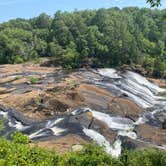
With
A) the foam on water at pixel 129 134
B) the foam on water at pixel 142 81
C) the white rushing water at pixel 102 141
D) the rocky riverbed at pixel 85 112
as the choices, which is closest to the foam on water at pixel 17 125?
the rocky riverbed at pixel 85 112

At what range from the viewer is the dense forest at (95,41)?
275 feet

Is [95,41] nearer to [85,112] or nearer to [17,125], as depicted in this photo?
[85,112]

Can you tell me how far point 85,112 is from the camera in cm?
4356

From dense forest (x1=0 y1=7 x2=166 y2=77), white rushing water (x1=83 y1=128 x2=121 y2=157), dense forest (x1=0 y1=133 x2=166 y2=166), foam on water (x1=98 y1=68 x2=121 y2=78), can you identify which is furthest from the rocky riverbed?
dense forest (x1=0 y1=7 x2=166 y2=77)

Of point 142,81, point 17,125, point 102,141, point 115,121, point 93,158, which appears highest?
point 93,158

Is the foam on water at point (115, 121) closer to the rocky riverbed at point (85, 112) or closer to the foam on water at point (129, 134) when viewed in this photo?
the rocky riverbed at point (85, 112)

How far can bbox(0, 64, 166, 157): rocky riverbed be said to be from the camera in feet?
123

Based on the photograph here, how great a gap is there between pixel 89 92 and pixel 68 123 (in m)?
14.3

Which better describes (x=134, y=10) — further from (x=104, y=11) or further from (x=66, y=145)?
(x=66, y=145)

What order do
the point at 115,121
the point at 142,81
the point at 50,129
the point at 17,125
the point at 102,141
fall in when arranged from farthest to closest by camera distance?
the point at 142,81
the point at 115,121
the point at 17,125
the point at 50,129
the point at 102,141

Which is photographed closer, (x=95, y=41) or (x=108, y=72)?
(x=108, y=72)

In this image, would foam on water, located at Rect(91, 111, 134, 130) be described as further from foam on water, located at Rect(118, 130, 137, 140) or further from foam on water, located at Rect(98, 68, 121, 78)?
foam on water, located at Rect(98, 68, 121, 78)

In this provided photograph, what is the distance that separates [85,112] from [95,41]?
50.2 metres

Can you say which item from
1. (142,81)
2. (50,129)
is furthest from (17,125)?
(142,81)
